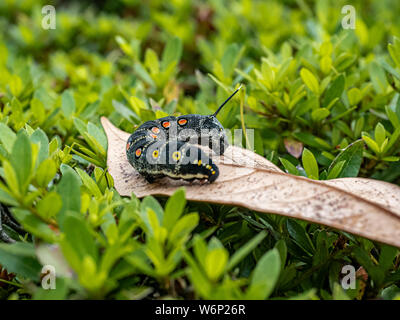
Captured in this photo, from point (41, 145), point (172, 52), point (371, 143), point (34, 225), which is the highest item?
point (172, 52)

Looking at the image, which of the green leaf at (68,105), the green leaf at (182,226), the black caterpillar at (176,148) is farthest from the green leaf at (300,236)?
the green leaf at (68,105)

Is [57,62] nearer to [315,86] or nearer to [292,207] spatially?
[315,86]

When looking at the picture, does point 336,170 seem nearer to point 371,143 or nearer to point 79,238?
point 371,143

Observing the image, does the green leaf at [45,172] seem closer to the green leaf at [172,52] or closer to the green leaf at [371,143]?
the green leaf at [371,143]

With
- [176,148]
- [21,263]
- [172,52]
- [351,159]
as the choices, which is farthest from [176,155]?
[172,52]

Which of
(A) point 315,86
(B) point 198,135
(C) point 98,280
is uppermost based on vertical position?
(A) point 315,86
